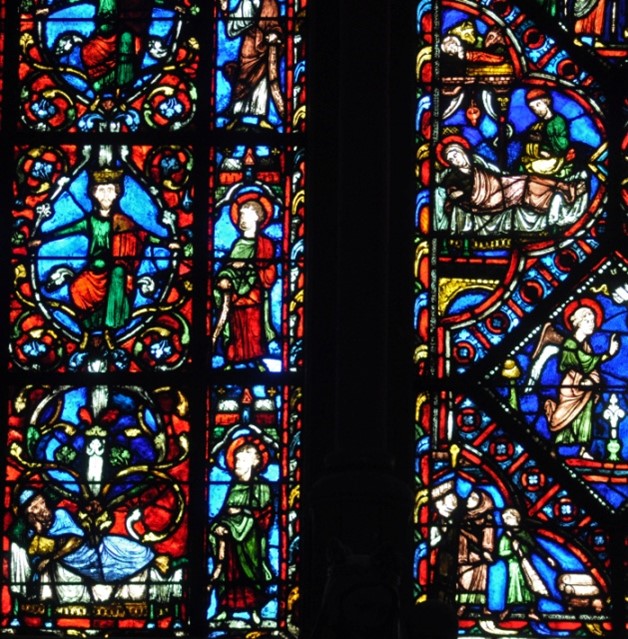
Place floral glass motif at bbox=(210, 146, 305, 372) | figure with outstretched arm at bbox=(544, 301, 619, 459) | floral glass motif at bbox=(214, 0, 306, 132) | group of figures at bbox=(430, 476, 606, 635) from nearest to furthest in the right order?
1. group of figures at bbox=(430, 476, 606, 635)
2. figure with outstretched arm at bbox=(544, 301, 619, 459)
3. floral glass motif at bbox=(210, 146, 305, 372)
4. floral glass motif at bbox=(214, 0, 306, 132)

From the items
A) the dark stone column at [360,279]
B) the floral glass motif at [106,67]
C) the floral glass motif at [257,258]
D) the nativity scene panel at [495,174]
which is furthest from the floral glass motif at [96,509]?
the floral glass motif at [106,67]

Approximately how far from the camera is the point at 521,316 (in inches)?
666

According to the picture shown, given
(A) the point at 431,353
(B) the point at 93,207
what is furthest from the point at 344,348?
(B) the point at 93,207

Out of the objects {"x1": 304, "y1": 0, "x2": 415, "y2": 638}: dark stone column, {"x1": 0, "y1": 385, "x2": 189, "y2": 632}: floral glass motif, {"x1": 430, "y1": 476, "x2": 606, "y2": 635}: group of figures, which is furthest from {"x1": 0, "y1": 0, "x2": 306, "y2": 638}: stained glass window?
{"x1": 430, "y1": 476, "x2": 606, "y2": 635}: group of figures

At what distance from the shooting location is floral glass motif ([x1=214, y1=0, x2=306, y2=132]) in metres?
17.4

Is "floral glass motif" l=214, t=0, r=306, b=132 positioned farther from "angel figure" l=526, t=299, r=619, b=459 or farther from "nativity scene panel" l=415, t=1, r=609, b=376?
"angel figure" l=526, t=299, r=619, b=459

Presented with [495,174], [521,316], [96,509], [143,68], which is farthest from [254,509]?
[143,68]

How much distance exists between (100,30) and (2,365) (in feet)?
6.74

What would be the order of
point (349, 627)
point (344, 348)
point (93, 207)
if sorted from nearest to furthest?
point (349, 627)
point (344, 348)
point (93, 207)

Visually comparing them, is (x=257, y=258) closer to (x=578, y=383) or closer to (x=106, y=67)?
(x=106, y=67)

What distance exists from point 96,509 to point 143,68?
8.47 ft

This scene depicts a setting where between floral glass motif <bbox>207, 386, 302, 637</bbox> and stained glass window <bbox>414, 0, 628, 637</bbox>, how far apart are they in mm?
686

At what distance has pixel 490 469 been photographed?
16609mm

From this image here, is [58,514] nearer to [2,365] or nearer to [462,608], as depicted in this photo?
[2,365]
